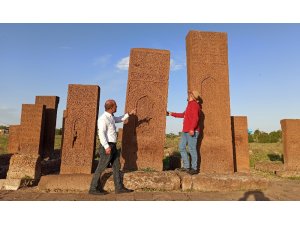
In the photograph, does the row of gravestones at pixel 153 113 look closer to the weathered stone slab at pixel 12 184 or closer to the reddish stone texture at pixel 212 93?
the reddish stone texture at pixel 212 93

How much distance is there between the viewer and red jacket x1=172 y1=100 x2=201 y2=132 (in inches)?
232

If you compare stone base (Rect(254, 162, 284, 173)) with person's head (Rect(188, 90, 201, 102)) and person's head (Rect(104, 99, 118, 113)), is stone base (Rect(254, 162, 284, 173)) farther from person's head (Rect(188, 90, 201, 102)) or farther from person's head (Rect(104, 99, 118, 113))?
person's head (Rect(104, 99, 118, 113))

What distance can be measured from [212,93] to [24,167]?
4.30 m

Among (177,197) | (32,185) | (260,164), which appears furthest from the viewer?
(260,164)

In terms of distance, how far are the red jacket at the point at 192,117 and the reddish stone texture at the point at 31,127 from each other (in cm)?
392

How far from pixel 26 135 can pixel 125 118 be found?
353 centimetres

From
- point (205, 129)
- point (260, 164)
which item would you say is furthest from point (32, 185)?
point (260, 164)

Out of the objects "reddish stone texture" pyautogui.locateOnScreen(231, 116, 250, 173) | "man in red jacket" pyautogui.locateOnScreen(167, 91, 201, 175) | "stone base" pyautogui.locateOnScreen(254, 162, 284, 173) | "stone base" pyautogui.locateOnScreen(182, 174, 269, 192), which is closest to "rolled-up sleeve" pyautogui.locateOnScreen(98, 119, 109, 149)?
"stone base" pyautogui.locateOnScreen(182, 174, 269, 192)

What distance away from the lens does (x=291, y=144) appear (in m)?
9.03

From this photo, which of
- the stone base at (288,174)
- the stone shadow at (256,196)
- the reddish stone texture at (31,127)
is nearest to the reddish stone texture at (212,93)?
the stone shadow at (256,196)

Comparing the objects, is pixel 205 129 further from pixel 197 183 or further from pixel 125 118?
pixel 125 118

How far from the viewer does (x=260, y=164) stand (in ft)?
31.5

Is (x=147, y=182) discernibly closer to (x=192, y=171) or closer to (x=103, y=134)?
(x=192, y=171)

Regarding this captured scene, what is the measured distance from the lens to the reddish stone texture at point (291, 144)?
8967 mm
